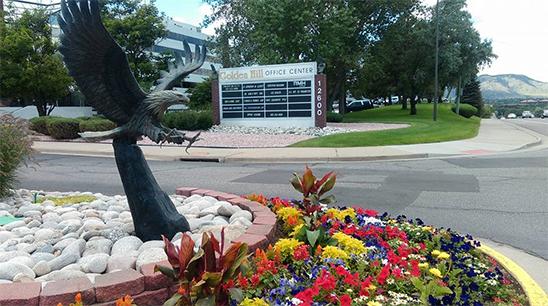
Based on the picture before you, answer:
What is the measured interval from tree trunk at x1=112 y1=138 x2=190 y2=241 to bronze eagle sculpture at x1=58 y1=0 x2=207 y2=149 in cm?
17

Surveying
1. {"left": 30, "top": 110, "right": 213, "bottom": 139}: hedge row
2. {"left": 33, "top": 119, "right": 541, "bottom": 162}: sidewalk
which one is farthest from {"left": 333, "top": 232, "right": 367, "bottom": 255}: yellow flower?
{"left": 30, "top": 110, "right": 213, "bottom": 139}: hedge row

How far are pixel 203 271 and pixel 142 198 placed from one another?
6.19 feet

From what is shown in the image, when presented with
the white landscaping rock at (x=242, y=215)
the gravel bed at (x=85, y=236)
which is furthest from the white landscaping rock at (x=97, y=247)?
the white landscaping rock at (x=242, y=215)

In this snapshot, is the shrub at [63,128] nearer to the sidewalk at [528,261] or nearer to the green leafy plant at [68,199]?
the green leafy plant at [68,199]

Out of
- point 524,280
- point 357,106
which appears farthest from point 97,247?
point 357,106

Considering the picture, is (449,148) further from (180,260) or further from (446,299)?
(180,260)

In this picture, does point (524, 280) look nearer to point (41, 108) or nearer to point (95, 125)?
point (95, 125)

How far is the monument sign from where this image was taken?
22.2 metres

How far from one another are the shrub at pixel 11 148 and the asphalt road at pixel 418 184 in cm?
210

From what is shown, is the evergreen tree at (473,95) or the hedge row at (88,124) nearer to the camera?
the hedge row at (88,124)

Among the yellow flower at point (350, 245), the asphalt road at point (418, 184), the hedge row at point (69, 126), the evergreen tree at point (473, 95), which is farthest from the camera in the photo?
the evergreen tree at point (473, 95)

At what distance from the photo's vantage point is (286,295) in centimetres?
316

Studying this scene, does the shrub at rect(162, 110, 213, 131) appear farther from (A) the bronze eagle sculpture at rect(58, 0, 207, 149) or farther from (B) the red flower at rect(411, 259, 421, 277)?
(B) the red flower at rect(411, 259, 421, 277)

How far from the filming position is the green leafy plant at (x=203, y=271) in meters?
2.55
